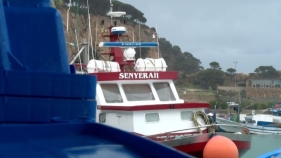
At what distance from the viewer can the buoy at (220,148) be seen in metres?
9.38

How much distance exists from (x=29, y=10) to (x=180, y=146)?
24.0 ft

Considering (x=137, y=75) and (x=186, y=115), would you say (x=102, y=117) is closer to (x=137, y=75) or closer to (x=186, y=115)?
(x=137, y=75)

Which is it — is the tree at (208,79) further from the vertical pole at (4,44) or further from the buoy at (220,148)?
the vertical pole at (4,44)

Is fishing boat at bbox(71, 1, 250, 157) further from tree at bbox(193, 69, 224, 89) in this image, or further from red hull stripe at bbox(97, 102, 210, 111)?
tree at bbox(193, 69, 224, 89)

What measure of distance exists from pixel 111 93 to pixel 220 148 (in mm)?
4028

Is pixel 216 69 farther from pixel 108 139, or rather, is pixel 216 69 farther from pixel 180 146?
pixel 108 139

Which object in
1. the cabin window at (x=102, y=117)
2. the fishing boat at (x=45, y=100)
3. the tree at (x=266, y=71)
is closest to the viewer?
the fishing boat at (x=45, y=100)

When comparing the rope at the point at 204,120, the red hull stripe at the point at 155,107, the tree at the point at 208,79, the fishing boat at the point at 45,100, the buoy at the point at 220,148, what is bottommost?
the buoy at the point at 220,148

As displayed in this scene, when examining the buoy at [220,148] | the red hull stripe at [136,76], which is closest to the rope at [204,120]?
the red hull stripe at [136,76]

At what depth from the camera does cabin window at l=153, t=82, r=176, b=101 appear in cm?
1308

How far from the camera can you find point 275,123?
3856cm

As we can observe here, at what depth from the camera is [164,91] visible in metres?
13.1

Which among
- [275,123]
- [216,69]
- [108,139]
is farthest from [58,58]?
[216,69]

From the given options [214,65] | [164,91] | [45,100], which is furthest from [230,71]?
[45,100]
